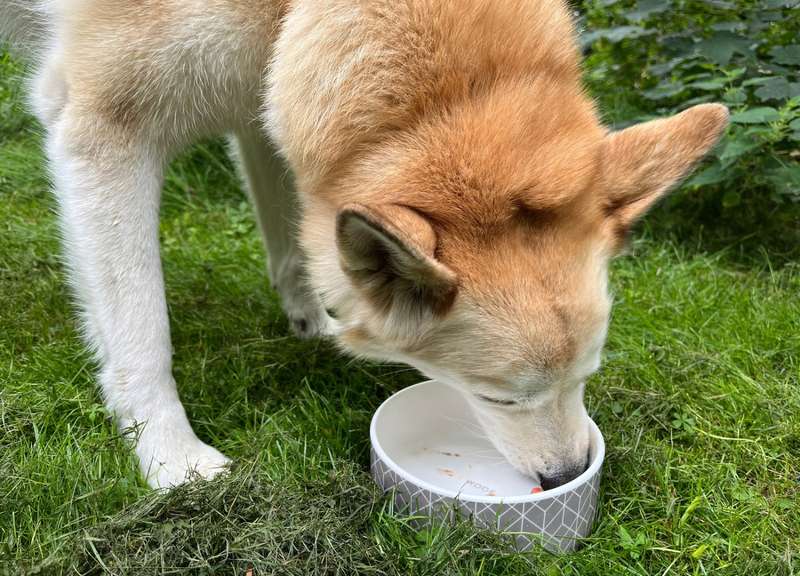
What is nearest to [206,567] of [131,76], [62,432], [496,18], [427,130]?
[62,432]

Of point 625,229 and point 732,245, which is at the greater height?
point 625,229

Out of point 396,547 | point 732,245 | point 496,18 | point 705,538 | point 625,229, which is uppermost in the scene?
point 496,18

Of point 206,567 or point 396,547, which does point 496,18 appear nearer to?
point 396,547

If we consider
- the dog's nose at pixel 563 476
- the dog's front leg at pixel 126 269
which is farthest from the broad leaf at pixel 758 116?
the dog's front leg at pixel 126 269

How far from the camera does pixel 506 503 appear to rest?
2.18 meters

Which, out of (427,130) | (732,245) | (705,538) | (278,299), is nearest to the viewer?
(427,130)

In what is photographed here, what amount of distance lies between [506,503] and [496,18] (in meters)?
1.29

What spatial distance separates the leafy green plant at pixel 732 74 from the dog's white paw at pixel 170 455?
2691 millimetres

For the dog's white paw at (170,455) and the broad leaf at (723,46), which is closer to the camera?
the dog's white paw at (170,455)

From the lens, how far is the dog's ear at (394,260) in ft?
5.59

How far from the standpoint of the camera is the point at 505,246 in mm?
1982

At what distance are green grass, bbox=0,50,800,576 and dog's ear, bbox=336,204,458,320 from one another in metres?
0.64

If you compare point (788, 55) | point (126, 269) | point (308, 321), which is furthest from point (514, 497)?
point (788, 55)

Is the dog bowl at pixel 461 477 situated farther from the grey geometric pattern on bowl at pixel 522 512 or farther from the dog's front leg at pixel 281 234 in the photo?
the dog's front leg at pixel 281 234
